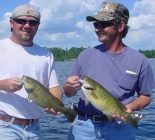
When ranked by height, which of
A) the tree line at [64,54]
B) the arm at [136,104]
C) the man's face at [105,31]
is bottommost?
the tree line at [64,54]

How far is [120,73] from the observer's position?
5375mm

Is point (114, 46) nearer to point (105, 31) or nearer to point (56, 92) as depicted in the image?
point (105, 31)

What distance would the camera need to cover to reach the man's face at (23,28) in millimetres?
5160

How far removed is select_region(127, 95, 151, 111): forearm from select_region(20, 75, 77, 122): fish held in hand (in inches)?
34.2

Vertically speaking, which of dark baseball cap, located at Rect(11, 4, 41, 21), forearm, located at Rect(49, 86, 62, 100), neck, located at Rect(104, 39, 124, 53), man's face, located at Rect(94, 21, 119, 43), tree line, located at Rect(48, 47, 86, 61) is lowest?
tree line, located at Rect(48, 47, 86, 61)

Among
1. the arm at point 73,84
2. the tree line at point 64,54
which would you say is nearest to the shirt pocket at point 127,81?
the arm at point 73,84

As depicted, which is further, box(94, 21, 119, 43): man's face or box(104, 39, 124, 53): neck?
box(104, 39, 124, 53): neck

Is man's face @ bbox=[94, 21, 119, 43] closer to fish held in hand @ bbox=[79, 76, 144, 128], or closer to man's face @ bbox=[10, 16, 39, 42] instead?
fish held in hand @ bbox=[79, 76, 144, 128]

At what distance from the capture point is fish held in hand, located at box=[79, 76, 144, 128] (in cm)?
489

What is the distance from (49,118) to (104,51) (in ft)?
29.6

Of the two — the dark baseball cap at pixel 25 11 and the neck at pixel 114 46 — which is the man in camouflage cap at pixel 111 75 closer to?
the neck at pixel 114 46

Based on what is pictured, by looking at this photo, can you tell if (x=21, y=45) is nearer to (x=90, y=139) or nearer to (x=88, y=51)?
(x=88, y=51)

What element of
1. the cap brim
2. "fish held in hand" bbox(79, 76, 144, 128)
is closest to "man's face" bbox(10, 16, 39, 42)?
the cap brim

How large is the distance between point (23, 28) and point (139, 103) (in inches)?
82.5
